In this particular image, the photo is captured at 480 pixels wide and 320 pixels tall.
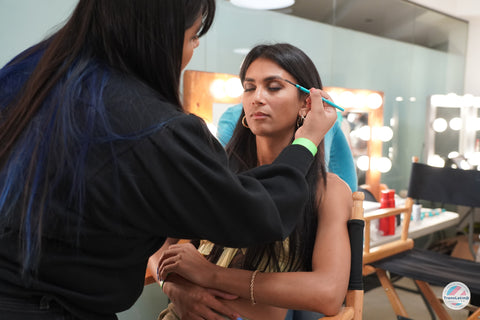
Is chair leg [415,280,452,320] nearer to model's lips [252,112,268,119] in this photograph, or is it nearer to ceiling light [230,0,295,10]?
model's lips [252,112,268,119]

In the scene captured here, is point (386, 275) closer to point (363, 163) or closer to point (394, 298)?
point (394, 298)

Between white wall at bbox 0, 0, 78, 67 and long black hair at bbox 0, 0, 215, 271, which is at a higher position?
white wall at bbox 0, 0, 78, 67

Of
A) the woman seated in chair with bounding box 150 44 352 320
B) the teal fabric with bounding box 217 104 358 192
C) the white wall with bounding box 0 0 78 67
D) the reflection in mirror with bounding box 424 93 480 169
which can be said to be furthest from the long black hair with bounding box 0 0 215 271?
the reflection in mirror with bounding box 424 93 480 169

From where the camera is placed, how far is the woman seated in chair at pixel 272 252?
88cm

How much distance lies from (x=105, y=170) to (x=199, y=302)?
483mm

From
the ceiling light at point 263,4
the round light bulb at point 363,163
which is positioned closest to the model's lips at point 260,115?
the ceiling light at point 263,4

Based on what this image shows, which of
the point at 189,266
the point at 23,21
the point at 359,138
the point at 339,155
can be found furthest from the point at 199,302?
the point at 359,138

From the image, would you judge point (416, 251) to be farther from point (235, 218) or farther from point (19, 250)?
point (19, 250)

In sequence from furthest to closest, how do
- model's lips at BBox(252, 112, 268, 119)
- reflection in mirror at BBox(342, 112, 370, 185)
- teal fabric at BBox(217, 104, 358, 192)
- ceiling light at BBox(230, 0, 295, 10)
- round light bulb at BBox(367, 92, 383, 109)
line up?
1. round light bulb at BBox(367, 92, 383, 109)
2. reflection in mirror at BBox(342, 112, 370, 185)
3. ceiling light at BBox(230, 0, 295, 10)
4. teal fabric at BBox(217, 104, 358, 192)
5. model's lips at BBox(252, 112, 268, 119)

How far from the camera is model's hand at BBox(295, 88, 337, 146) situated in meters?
0.75

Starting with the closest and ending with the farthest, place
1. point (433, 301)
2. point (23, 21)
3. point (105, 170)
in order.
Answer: point (105, 170)
point (23, 21)
point (433, 301)

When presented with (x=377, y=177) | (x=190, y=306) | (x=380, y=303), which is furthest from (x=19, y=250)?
(x=377, y=177)

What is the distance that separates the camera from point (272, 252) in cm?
101

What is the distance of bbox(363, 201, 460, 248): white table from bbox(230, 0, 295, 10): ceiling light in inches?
52.8
